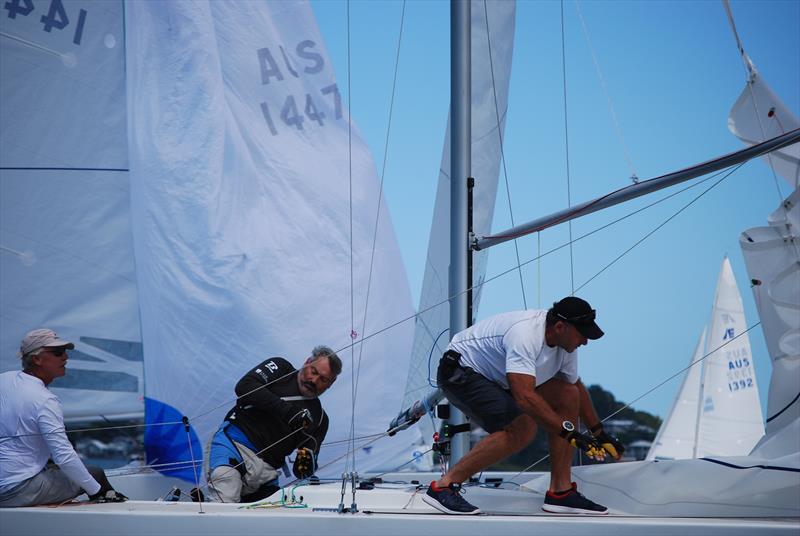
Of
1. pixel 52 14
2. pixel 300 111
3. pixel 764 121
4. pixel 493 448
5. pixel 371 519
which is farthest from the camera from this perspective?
pixel 300 111

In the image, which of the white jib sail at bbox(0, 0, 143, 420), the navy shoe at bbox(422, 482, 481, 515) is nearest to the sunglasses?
the navy shoe at bbox(422, 482, 481, 515)

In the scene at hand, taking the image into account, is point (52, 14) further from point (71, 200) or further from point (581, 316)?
point (581, 316)

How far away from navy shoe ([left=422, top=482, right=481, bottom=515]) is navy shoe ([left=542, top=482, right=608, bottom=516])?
0.24 metres

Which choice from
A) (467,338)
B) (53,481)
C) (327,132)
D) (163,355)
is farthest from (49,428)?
(327,132)

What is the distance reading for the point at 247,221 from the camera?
5945mm

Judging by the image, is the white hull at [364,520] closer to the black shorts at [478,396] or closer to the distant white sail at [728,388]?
the black shorts at [478,396]

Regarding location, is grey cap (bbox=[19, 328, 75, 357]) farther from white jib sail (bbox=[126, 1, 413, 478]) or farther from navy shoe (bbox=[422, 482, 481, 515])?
white jib sail (bbox=[126, 1, 413, 478])

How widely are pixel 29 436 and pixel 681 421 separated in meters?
12.7

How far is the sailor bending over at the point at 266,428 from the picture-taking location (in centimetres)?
373

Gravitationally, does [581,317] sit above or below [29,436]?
above

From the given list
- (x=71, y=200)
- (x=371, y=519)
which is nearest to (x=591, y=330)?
(x=371, y=519)

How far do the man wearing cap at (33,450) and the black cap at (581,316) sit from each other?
72.6 inches

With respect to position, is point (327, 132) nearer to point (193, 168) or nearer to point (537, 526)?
point (193, 168)

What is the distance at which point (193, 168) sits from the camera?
19.2 feet
